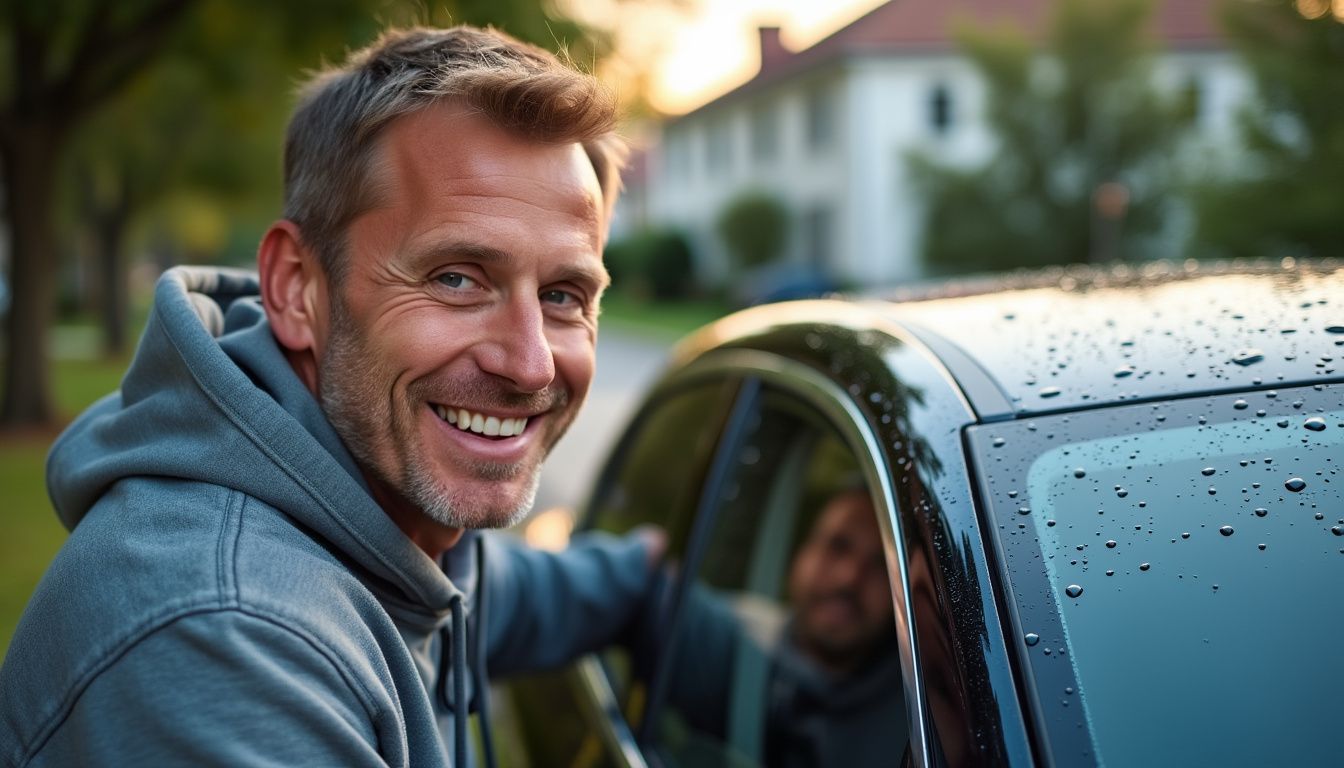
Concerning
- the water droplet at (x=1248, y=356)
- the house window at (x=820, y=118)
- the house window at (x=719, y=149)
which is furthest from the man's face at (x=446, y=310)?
the house window at (x=719, y=149)

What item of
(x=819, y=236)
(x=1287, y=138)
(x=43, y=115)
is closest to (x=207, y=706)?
(x=43, y=115)

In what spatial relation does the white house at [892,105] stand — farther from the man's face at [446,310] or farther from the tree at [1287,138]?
the man's face at [446,310]

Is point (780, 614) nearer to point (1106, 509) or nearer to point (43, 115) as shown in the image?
point (1106, 509)

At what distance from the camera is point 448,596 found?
5.70 ft

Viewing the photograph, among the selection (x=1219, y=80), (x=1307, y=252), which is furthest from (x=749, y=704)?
(x=1219, y=80)

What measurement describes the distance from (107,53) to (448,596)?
10772 millimetres

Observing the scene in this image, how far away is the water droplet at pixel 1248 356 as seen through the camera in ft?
5.29

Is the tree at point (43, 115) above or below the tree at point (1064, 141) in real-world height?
below

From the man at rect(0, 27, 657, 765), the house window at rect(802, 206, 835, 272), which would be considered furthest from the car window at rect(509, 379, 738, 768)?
the house window at rect(802, 206, 835, 272)

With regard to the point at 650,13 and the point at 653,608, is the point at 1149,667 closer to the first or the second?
the point at 653,608

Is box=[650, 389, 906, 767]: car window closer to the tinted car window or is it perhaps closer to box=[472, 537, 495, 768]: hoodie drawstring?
box=[472, 537, 495, 768]: hoodie drawstring

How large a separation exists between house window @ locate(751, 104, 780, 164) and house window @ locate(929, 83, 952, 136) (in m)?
6.45

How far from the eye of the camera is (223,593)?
1294mm

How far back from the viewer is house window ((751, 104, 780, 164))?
38.1 meters
